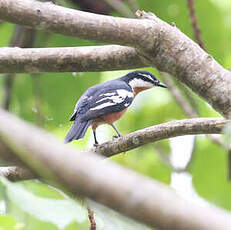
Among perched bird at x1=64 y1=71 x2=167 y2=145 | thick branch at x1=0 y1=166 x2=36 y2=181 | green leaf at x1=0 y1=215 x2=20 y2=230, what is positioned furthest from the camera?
perched bird at x1=64 y1=71 x2=167 y2=145

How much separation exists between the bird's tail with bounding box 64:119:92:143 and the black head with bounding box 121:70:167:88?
1.19 metres

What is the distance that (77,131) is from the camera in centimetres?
406

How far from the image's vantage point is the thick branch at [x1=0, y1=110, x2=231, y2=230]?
802 mm

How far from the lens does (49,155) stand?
2.68 ft

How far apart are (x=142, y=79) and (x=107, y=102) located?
3.02 feet

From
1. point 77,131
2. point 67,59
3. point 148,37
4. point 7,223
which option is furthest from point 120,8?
point 7,223

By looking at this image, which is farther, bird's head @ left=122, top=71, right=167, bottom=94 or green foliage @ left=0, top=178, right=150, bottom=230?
bird's head @ left=122, top=71, right=167, bottom=94

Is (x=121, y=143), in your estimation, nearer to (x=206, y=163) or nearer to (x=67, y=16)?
(x=67, y=16)

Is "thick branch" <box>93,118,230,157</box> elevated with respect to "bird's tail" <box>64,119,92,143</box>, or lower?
elevated

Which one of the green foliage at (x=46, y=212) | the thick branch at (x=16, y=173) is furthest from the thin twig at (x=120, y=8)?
the green foliage at (x=46, y=212)

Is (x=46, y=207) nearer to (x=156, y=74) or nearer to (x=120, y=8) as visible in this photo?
(x=120, y=8)

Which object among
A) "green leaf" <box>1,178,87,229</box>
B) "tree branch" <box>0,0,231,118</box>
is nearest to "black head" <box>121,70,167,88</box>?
"tree branch" <box>0,0,231,118</box>

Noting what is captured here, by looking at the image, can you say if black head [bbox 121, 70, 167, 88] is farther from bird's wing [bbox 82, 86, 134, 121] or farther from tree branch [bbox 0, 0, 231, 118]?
tree branch [bbox 0, 0, 231, 118]

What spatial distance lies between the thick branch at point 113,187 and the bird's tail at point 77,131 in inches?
122
